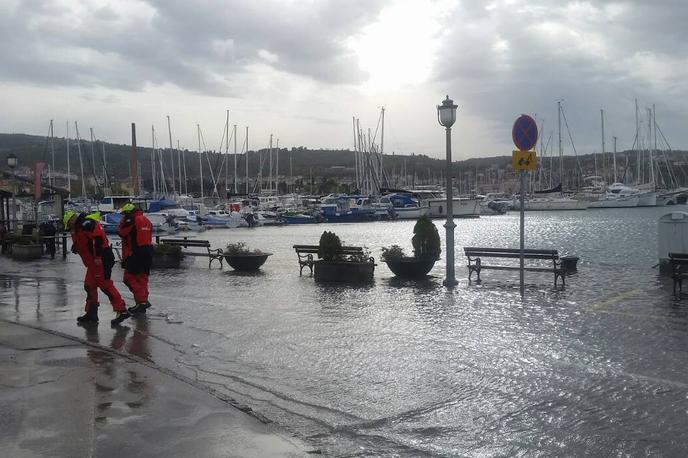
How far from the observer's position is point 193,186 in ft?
440

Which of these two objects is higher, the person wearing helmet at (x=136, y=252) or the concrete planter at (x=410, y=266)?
the person wearing helmet at (x=136, y=252)

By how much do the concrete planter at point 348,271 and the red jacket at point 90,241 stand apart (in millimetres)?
6764

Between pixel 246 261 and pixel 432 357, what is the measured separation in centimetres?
1133

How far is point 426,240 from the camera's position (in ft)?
54.7

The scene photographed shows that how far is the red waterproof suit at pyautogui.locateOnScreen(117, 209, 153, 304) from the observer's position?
11.3 meters

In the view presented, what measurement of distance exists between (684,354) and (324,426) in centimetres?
501

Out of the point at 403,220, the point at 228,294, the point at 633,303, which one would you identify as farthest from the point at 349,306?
the point at 403,220

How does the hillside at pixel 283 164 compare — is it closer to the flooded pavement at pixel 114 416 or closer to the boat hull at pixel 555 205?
the boat hull at pixel 555 205

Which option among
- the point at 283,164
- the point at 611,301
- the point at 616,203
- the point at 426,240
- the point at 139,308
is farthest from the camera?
the point at 283,164

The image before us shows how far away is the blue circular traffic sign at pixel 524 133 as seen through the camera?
1327 cm

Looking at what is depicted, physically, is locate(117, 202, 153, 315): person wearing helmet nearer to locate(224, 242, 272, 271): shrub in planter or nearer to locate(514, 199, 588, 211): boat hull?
locate(224, 242, 272, 271): shrub in planter

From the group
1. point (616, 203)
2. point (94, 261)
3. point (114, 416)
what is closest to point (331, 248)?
point (94, 261)

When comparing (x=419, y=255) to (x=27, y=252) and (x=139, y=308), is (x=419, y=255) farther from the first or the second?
(x=27, y=252)

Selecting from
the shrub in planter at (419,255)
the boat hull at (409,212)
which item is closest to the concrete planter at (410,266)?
the shrub in planter at (419,255)
